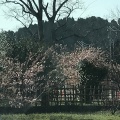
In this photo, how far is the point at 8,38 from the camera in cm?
2031

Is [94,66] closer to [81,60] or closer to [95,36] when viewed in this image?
[81,60]

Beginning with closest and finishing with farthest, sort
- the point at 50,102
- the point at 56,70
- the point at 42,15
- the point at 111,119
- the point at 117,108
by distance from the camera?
the point at 111,119, the point at 117,108, the point at 50,102, the point at 56,70, the point at 42,15

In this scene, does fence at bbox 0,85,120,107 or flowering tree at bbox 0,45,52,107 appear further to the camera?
fence at bbox 0,85,120,107

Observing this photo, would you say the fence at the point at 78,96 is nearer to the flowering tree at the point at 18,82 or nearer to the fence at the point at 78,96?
the fence at the point at 78,96

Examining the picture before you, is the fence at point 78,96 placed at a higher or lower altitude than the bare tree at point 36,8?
lower

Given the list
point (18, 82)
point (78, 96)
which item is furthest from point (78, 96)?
point (18, 82)

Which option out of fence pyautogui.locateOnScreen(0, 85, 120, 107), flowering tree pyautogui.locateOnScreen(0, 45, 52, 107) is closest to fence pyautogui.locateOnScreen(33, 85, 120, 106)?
fence pyautogui.locateOnScreen(0, 85, 120, 107)

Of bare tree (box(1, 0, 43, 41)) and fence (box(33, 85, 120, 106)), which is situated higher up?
bare tree (box(1, 0, 43, 41))

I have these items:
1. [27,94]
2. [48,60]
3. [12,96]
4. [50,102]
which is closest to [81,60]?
[48,60]

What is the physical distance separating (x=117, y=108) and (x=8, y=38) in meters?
6.86

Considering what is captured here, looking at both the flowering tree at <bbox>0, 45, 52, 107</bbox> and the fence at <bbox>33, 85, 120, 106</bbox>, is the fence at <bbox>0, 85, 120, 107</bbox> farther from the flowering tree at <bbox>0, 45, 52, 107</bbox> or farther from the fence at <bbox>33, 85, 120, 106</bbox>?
the flowering tree at <bbox>0, 45, 52, 107</bbox>

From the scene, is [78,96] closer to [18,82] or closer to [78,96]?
[78,96]

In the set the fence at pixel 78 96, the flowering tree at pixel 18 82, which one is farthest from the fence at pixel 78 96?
the flowering tree at pixel 18 82

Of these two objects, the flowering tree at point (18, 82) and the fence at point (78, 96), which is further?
the fence at point (78, 96)
